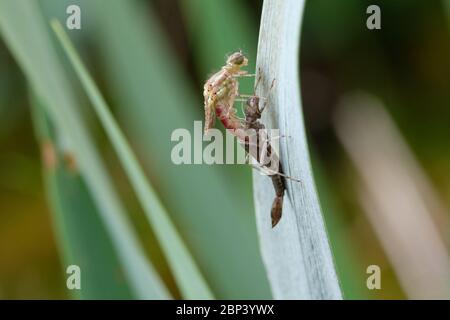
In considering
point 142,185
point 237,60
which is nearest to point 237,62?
point 237,60

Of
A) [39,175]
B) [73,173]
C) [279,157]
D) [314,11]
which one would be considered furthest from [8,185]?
[279,157]

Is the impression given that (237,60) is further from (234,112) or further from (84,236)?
(84,236)

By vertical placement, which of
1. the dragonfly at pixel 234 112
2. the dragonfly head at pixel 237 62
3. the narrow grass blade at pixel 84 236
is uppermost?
the dragonfly head at pixel 237 62

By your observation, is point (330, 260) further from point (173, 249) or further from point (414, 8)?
point (414, 8)

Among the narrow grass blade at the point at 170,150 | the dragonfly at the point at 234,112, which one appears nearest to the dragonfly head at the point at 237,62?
the dragonfly at the point at 234,112

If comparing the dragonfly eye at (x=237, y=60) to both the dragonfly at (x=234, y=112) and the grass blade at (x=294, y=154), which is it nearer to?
the dragonfly at (x=234, y=112)

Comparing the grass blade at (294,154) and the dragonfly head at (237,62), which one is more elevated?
the dragonfly head at (237,62)
